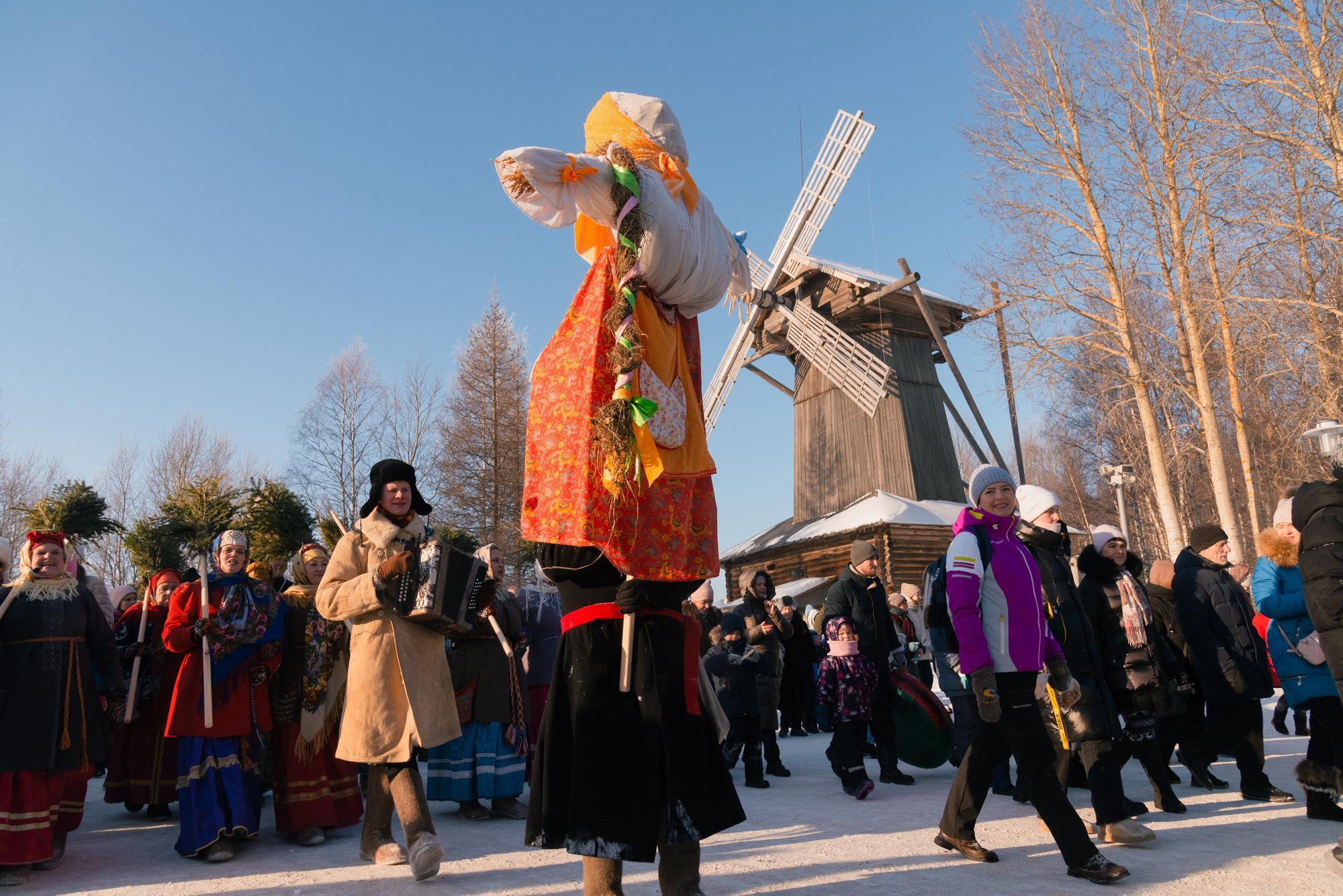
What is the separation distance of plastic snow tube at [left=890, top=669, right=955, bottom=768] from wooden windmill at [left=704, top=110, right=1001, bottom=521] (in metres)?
15.3

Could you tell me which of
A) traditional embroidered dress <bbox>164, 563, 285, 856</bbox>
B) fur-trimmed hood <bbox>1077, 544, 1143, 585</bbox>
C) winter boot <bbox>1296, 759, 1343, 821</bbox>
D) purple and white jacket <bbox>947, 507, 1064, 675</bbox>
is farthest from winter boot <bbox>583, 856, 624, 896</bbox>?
winter boot <bbox>1296, 759, 1343, 821</bbox>

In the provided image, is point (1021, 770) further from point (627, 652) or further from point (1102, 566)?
point (627, 652)

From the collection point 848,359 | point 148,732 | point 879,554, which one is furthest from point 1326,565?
point 848,359

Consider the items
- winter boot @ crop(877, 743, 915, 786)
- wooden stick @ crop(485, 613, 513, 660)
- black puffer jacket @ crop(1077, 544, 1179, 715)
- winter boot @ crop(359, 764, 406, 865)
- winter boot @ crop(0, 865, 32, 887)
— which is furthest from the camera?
winter boot @ crop(877, 743, 915, 786)

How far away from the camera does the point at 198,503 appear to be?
5.77 metres

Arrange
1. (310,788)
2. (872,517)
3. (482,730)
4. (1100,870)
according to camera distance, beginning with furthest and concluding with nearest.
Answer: (872,517)
(482,730)
(310,788)
(1100,870)

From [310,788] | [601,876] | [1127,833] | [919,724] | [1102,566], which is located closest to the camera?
[601,876]

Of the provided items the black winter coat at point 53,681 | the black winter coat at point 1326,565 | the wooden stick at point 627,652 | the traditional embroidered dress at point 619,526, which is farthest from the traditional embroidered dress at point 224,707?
the black winter coat at point 1326,565

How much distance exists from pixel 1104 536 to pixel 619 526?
14.0 ft

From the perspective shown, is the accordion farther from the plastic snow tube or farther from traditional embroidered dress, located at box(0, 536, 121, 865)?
the plastic snow tube

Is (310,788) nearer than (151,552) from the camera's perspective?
Yes

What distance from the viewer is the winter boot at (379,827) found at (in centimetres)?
426

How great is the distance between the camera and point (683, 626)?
281cm

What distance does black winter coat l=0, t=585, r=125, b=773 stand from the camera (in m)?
4.62
